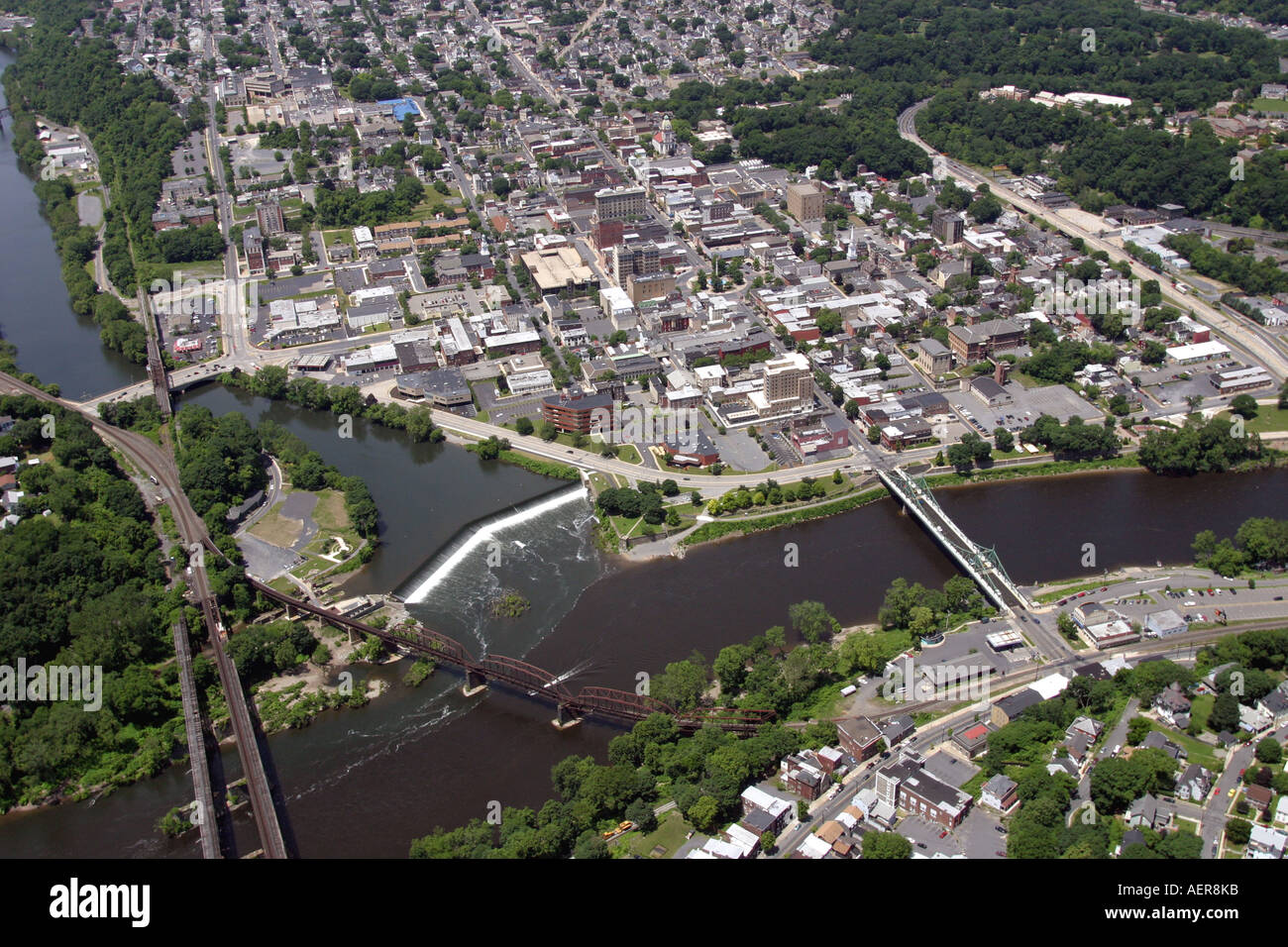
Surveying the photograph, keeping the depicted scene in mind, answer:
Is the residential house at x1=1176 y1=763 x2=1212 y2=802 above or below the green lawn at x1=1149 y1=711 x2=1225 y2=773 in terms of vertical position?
above

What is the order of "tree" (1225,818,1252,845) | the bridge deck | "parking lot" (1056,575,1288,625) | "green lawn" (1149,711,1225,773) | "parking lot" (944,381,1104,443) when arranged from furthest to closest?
"parking lot" (944,381,1104,443), "parking lot" (1056,575,1288,625), "green lawn" (1149,711,1225,773), the bridge deck, "tree" (1225,818,1252,845)

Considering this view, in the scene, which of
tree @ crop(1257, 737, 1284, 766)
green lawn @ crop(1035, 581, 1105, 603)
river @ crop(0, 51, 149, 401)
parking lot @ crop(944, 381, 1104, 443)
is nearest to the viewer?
tree @ crop(1257, 737, 1284, 766)

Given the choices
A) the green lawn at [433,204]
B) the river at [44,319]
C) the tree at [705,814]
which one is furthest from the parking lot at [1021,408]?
the river at [44,319]

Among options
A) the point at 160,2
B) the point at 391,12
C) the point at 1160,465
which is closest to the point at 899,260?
the point at 1160,465

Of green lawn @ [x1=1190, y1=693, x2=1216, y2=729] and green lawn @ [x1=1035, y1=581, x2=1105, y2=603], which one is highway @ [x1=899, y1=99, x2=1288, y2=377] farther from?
green lawn @ [x1=1190, y1=693, x2=1216, y2=729]

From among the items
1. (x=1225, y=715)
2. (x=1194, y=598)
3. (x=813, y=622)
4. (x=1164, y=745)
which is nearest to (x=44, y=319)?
(x=813, y=622)

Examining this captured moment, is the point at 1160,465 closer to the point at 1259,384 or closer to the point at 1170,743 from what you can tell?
the point at 1259,384

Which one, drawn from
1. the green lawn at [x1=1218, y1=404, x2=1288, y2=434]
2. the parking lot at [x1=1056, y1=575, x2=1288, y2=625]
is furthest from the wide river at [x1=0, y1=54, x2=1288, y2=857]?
the green lawn at [x1=1218, y1=404, x2=1288, y2=434]
